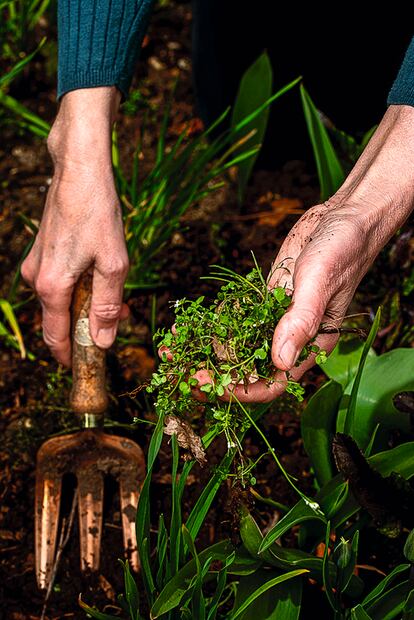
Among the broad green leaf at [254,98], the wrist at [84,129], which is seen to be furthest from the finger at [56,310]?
the broad green leaf at [254,98]

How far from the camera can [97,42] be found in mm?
1549

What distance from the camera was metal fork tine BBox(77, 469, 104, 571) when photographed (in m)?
1.63

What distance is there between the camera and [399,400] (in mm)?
1380

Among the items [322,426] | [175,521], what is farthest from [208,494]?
[322,426]

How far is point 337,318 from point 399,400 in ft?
0.61

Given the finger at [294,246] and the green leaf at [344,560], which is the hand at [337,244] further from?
the green leaf at [344,560]

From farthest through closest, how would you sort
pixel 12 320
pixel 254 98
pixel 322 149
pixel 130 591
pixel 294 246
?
pixel 254 98
pixel 12 320
pixel 322 149
pixel 294 246
pixel 130 591

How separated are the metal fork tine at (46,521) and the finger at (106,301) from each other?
33 cm

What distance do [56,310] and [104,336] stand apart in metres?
0.11

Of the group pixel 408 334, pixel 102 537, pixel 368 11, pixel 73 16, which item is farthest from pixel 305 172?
pixel 102 537

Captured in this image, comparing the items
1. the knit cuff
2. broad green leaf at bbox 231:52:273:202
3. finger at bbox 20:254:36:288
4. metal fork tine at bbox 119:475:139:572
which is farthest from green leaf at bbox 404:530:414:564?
broad green leaf at bbox 231:52:273:202

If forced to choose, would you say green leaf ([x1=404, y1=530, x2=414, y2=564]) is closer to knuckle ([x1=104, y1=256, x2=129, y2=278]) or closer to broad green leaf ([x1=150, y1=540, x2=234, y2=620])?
broad green leaf ([x1=150, y1=540, x2=234, y2=620])

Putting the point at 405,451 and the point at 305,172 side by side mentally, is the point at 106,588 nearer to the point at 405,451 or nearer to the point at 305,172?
the point at 405,451

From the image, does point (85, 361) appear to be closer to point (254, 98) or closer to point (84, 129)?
point (84, 129)
